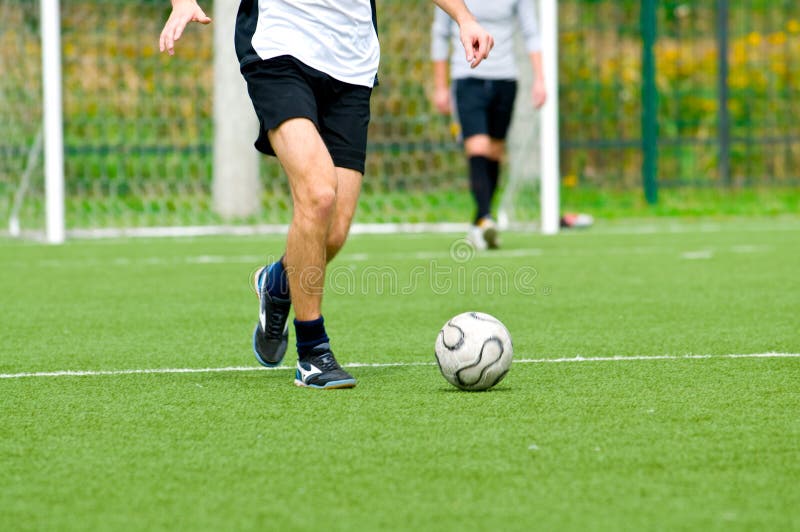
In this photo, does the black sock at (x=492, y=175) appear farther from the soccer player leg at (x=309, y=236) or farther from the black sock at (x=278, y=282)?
the soccer player leg at (x=309, y=236)

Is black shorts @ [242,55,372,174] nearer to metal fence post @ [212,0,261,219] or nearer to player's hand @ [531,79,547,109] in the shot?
player's hand @ [531,79,547,109]

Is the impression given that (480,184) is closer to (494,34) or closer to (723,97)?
(494,34)

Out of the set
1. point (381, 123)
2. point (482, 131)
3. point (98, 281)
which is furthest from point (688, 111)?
point (98, 281)

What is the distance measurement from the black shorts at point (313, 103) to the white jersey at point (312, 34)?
1.1 inches

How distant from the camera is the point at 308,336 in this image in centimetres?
452

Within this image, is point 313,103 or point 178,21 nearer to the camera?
point 178,21

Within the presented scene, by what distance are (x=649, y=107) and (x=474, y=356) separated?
34.6 feet

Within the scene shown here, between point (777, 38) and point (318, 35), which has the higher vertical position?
point (777, 38)

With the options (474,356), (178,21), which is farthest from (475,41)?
(474,356)

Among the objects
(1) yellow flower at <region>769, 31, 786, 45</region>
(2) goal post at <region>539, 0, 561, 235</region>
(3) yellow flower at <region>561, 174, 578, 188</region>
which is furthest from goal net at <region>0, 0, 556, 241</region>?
(1) yellow flower at <region>769, 31, 786, 45</region>

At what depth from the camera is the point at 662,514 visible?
9.15 feet

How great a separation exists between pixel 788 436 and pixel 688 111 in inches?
510

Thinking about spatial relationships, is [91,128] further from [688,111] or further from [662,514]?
[662,514]

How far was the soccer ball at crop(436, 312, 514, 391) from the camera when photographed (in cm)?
427
